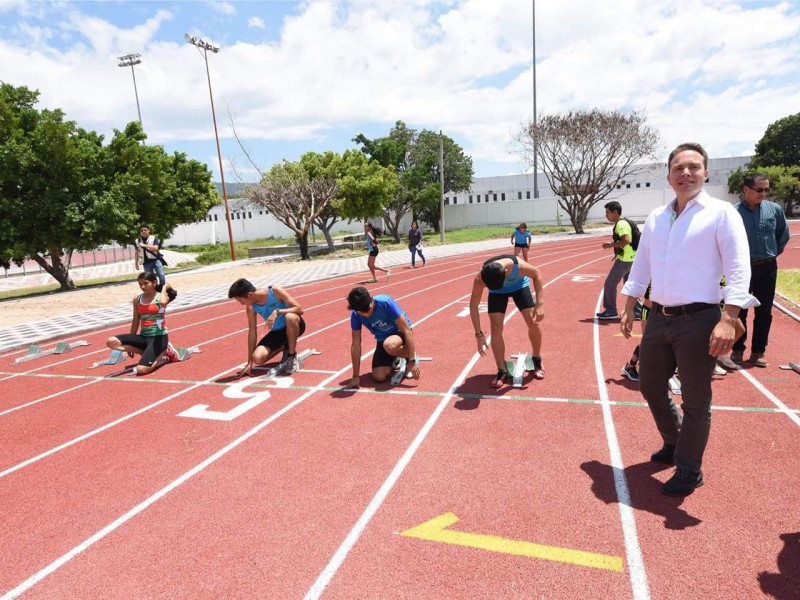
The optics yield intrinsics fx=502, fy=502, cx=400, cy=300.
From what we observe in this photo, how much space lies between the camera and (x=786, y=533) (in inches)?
110

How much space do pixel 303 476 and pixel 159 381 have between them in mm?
3633

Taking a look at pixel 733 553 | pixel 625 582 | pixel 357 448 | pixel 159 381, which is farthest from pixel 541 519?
pixel 159 381

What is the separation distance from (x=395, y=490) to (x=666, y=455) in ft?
6.40

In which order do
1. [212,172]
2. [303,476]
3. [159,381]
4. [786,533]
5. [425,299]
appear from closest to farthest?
[786,533] < [303,476] < [159,381] < [425,299] < [212,172]

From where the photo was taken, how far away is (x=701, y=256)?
2805 mm

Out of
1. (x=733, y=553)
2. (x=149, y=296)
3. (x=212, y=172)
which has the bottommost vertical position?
(x=733, y=553)

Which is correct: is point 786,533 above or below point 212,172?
below

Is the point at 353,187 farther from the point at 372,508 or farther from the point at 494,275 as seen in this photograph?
the point at 372,508

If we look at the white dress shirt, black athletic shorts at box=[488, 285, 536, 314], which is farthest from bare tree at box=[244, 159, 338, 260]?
the white dress shirt

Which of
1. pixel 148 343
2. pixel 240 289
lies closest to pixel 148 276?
pixel 148 343

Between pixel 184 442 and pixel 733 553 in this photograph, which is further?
pixel 184 442

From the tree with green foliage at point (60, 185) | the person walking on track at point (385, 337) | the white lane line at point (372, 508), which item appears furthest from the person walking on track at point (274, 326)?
the tree with green foliage at point (60, 185)

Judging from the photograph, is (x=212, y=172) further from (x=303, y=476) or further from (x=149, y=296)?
(x=303, y=476)

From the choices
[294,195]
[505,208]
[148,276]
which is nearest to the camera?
[148,276]
